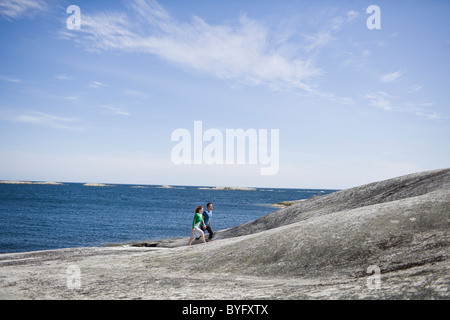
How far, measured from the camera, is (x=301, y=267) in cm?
1037

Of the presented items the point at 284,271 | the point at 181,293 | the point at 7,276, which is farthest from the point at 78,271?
the point at 284,271

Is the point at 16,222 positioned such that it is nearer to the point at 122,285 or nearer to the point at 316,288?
the point at 122,285

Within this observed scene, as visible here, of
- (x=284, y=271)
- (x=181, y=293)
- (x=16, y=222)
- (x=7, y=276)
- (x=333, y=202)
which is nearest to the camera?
(x=181, y=293)

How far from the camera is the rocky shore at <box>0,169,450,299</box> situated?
24.5 feet

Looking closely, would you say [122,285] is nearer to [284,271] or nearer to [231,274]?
[231,274]

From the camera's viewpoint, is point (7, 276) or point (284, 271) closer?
point (284, 271)

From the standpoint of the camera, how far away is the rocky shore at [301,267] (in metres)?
7.46

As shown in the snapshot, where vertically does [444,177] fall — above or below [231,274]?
above

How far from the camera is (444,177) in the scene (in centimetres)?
1814

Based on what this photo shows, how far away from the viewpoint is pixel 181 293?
8.43 meters

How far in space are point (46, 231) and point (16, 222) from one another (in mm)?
13822

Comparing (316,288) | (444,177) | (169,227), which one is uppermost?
(444,177)
